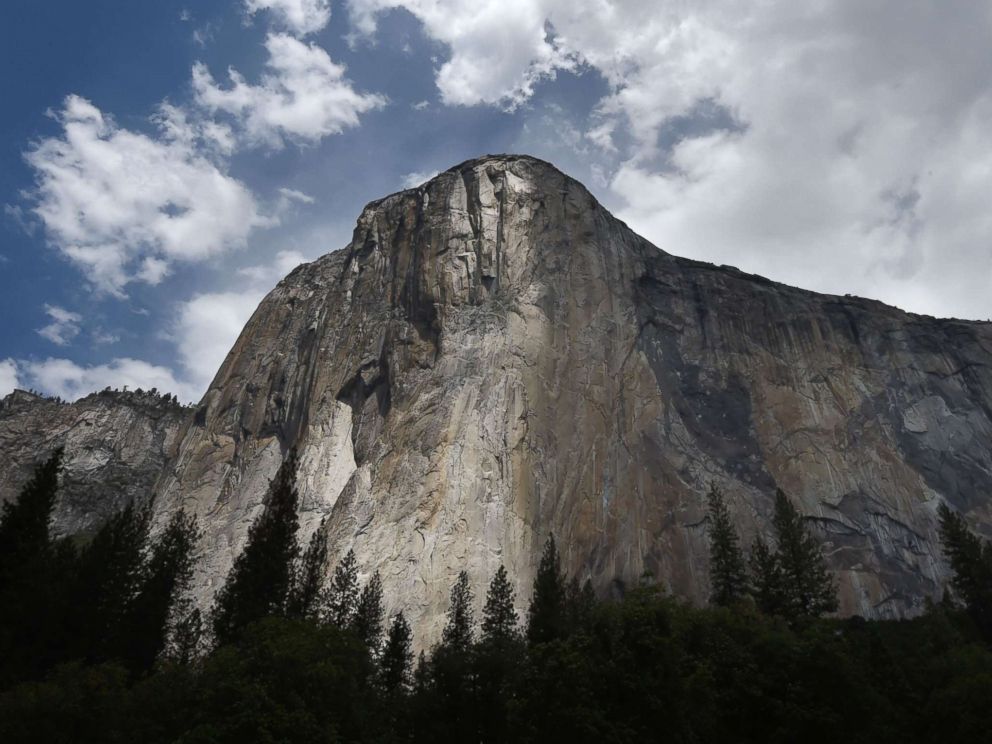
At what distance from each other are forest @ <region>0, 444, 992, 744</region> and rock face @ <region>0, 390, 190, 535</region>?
63423 millimetres

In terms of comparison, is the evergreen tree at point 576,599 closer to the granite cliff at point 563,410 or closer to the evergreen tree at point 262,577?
the granite cliff at point 563,410

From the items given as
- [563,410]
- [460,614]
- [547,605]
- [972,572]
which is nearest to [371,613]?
[460,614]

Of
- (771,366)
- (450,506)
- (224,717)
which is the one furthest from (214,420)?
(224,717)

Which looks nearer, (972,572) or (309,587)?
(309,587)

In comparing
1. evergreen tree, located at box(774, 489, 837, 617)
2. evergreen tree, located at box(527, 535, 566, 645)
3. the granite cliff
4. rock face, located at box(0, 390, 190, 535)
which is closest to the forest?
evergreen tree, located at box(527, 535, 566, 645)

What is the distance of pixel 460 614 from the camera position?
137ft

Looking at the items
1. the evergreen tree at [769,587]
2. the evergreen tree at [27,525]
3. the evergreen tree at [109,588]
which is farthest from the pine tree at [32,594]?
the evergreen tree at [769,587]

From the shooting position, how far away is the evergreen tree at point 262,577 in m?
34.9

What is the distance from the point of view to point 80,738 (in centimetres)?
2230

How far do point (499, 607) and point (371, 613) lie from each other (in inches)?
273

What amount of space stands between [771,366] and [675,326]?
33.2 feet

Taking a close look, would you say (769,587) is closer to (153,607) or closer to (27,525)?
(153,607)

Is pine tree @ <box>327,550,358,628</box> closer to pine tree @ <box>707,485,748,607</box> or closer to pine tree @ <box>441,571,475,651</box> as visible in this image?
pine tree @ <box>441,571,475,651</box>

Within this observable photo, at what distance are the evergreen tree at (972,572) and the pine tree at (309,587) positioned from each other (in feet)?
129
